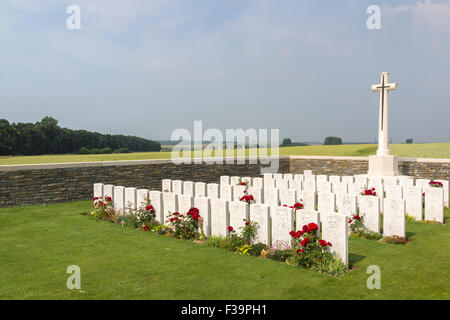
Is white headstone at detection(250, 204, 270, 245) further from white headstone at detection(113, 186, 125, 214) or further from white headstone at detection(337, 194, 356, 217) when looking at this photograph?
white headstone at detection(113, 186, 125, 214)

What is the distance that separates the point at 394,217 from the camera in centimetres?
786

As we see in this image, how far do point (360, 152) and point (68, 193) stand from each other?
29.0 meters

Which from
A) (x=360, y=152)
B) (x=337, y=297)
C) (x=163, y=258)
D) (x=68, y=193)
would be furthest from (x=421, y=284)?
(x=360, y=152)

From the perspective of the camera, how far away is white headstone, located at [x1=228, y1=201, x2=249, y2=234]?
7473 millimetres

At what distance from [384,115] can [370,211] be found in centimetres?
907

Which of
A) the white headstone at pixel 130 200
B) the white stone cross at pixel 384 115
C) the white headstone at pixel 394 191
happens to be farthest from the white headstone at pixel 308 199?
the white stone cross at pixel 384 115

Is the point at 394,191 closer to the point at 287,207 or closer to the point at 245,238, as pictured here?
the point at 287,207

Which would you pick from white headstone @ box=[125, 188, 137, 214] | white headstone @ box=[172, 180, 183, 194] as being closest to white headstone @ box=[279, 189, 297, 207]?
white headstone @ box=[172, 180, 183, 194]

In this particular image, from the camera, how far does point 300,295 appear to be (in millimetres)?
4758

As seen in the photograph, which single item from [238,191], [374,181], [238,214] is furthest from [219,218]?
[374,181]

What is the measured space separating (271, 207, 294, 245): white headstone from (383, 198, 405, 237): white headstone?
9.06 feet

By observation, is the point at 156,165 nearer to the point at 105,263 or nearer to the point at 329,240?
the point at 105,263

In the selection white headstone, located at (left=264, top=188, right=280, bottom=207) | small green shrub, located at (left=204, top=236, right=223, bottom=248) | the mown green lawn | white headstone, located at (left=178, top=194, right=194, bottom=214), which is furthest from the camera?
white headstone, located at (left=264, top=188, right=280, bottom=207)

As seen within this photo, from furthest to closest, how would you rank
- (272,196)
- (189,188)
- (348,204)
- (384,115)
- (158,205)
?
(384,115), (189,188), (272,196), (158,205), (348,204)
